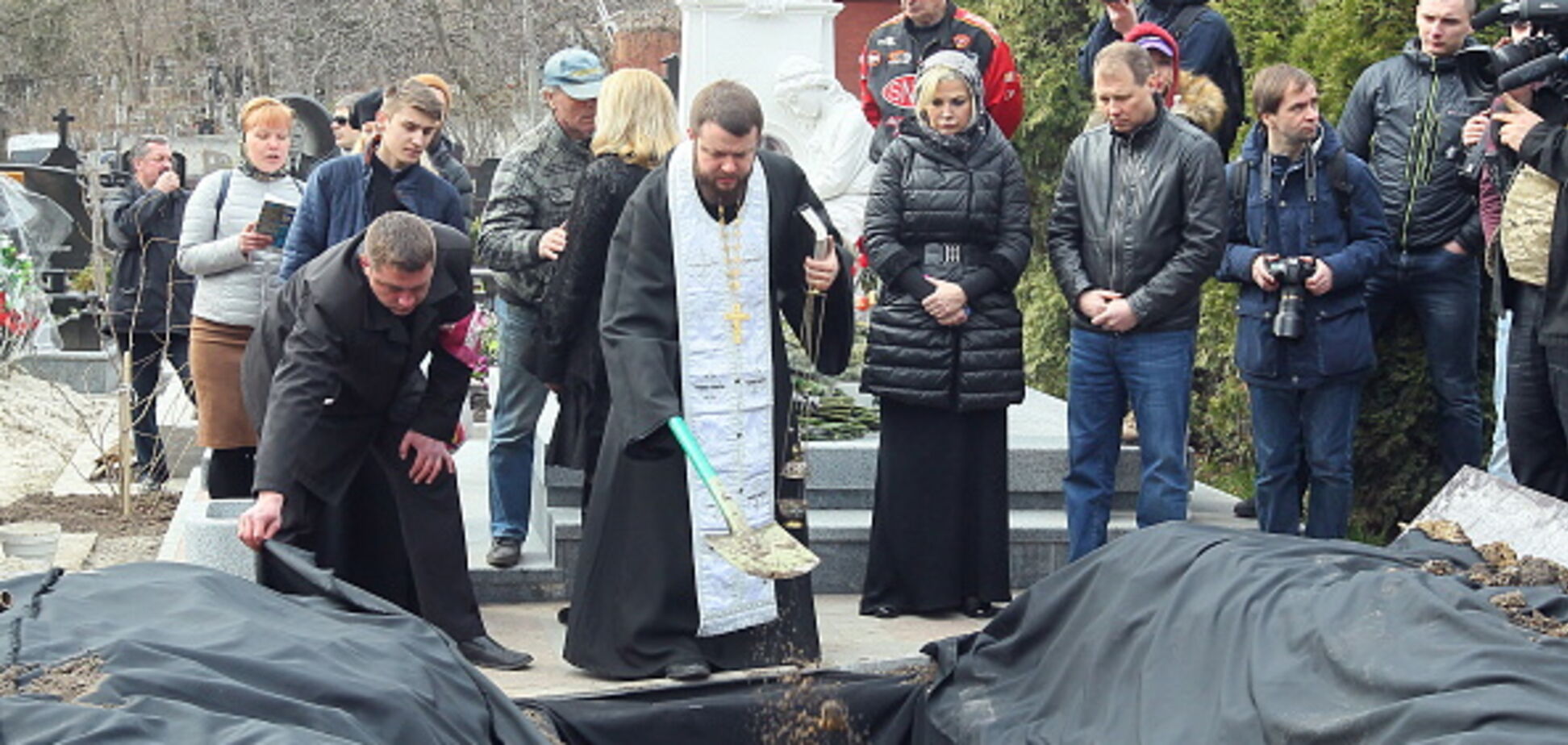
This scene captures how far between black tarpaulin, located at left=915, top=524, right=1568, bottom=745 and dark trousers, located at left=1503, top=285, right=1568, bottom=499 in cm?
131

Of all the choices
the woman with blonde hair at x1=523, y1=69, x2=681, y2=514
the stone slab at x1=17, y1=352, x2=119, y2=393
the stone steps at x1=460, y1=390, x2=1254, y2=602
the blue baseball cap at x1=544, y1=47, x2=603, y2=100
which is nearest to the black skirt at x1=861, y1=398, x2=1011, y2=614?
the stone steps at x1=460, y1=390, x2=1254, y2=602

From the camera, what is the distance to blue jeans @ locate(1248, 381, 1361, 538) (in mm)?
7258

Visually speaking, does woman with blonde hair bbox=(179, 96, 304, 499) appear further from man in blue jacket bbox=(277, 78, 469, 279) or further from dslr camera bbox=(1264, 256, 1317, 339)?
dslr camera bbox=(1264, 256, 1317, 339)

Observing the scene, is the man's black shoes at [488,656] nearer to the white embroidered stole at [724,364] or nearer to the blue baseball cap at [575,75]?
the white embroidered stole at [724,364]

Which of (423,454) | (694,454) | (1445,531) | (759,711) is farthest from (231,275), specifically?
(1445,531)

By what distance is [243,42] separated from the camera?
31953 millimetres

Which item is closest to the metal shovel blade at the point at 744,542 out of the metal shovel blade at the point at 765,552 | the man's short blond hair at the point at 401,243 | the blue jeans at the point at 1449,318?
the metal shovel blade at the point at 765,552

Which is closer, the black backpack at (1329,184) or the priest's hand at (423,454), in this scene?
the priest's hand at (423,454)

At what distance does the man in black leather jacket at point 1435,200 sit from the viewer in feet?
24.0

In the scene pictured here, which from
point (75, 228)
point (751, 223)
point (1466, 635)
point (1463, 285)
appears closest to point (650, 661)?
point (751, 223)

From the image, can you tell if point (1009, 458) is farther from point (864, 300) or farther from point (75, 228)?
point (75, 228)

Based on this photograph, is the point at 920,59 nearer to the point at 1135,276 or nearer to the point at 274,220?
the point at 1135,276

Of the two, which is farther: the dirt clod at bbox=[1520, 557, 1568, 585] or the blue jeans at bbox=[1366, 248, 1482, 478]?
the blue jeans at bbox=[1366, 248, 1482, 478]

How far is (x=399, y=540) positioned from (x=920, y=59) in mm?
3407
